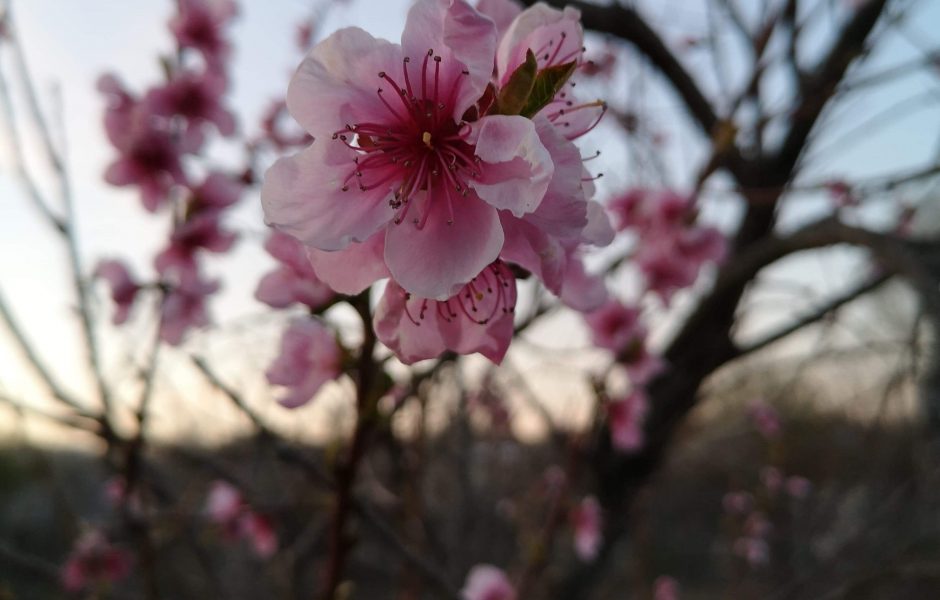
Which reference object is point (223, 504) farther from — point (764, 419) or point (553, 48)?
point (764, 419)

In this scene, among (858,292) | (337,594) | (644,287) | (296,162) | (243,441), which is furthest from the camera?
(243,441)

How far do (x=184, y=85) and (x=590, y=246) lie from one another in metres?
1.29

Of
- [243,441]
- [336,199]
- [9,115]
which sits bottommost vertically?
[243,441]

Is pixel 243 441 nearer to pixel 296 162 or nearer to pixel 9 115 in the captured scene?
pixel 9 115

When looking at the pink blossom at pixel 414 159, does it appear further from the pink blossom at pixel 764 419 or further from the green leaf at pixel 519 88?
the pink blossom at pixel 764 419

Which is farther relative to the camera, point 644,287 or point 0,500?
point 0,500

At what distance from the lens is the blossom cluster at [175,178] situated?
54.0 inches

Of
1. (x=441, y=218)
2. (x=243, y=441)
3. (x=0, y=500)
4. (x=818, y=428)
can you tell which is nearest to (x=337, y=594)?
(x=441, y=218)

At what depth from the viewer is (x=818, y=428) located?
5.46 m

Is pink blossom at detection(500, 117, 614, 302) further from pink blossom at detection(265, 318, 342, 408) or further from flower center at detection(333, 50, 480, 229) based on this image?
pink blossom at detection(265, 318, 342, 408)

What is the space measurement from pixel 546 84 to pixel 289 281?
0.35 metres

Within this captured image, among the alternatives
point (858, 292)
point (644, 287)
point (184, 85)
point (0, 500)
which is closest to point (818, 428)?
point (858, 292)

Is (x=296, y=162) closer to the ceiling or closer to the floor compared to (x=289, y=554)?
closer to the ceiling

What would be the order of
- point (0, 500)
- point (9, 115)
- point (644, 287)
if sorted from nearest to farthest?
point (9, 115) < point (644, 287) < point (0, 500)
